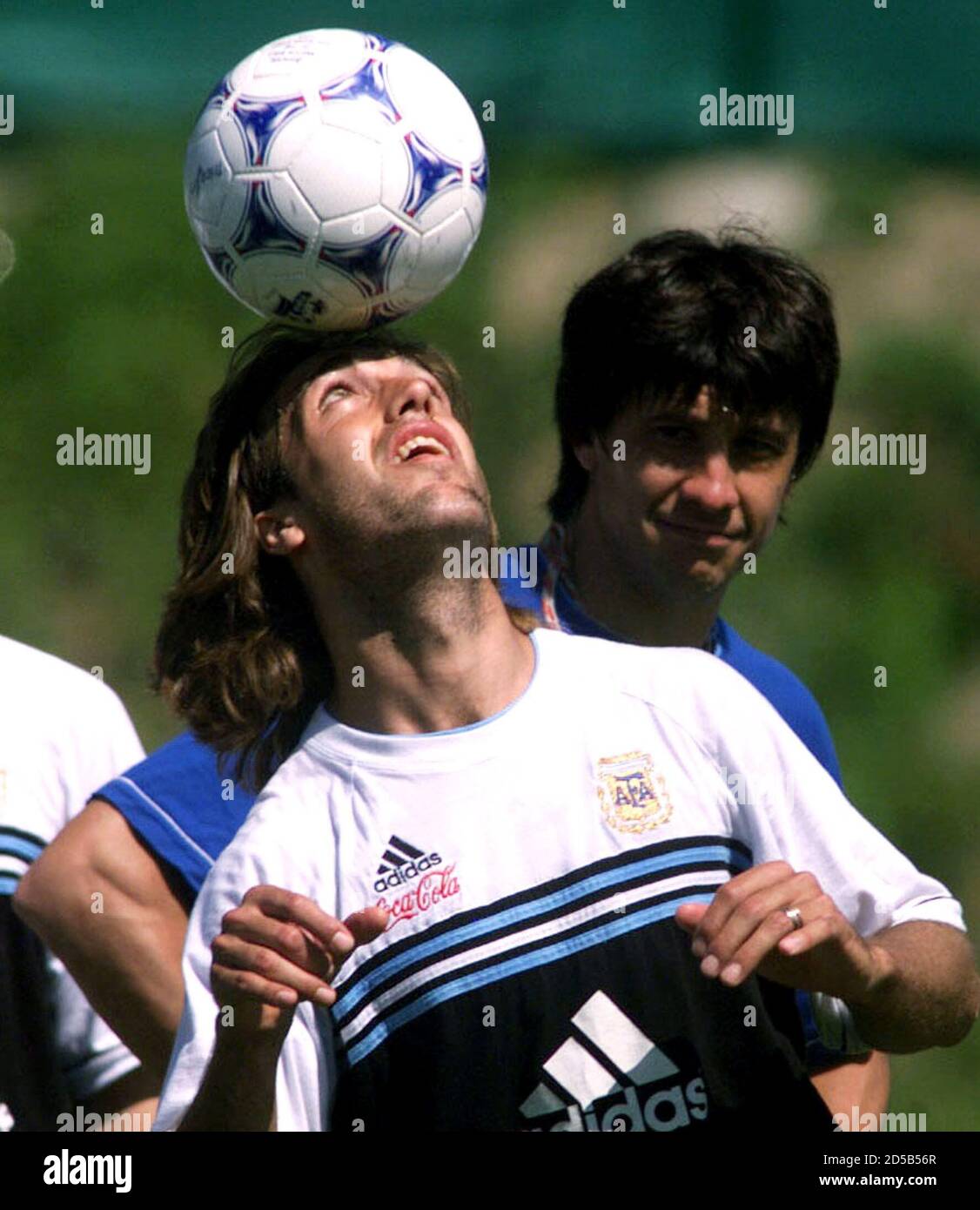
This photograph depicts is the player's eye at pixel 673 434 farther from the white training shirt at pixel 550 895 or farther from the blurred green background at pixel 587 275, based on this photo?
the blurred green background at pixel 587 275

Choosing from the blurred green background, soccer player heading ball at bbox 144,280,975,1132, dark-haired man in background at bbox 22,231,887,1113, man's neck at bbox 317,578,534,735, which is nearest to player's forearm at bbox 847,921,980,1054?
soccer player heading ball at bbox 144,280,975,1132

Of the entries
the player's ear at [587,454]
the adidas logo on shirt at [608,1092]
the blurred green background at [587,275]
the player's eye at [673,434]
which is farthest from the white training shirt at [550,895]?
the blurred green background at [587,275]

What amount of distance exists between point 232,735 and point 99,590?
3.61m

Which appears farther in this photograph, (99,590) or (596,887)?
(99,590)

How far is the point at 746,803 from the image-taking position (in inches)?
129

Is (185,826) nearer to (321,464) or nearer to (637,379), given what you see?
(321,464)

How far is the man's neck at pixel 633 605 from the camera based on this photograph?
4.14m

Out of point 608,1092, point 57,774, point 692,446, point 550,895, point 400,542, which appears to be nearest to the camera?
point 608,1092

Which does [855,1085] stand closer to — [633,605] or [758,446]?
[633,605]

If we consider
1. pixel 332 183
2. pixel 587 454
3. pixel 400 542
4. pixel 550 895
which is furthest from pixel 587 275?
pixel 550 895

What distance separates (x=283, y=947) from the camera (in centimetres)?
284

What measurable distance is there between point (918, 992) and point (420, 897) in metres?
0.79
